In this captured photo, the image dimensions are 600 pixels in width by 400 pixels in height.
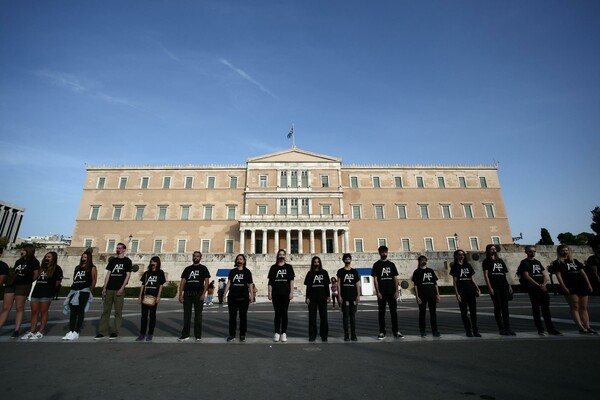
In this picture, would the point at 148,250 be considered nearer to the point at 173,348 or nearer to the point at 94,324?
the point at 94,324

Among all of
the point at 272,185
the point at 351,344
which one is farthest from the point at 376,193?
the point at 351,344

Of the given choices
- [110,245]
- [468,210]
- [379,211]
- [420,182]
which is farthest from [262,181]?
[468,210]

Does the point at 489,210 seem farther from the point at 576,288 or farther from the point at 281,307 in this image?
the point at 281,307

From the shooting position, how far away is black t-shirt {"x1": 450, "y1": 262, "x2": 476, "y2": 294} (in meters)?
7.41

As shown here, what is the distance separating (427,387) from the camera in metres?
3.66

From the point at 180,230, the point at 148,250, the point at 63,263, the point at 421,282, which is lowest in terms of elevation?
the point at 421,282

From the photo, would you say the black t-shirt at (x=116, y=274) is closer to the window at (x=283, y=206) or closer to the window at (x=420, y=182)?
the window at (x=283, y=206)

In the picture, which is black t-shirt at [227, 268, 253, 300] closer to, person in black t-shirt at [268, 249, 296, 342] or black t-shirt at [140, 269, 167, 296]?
person in black t-shirt at [268, 249, 296, 342]

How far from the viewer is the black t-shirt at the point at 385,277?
7.39 metres

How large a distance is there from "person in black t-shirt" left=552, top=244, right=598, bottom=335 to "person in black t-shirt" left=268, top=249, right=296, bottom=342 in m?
6.11

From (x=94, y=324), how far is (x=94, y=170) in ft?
145

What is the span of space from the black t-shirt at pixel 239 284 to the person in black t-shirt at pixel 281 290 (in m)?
0.56

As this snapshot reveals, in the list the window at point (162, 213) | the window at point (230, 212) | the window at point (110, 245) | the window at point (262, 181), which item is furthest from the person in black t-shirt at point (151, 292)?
the window at point (110, 245)

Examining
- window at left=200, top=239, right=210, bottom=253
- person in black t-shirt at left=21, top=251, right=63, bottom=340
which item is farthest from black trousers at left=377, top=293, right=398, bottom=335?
window at left=200, top=239, right=210, bottom=253
